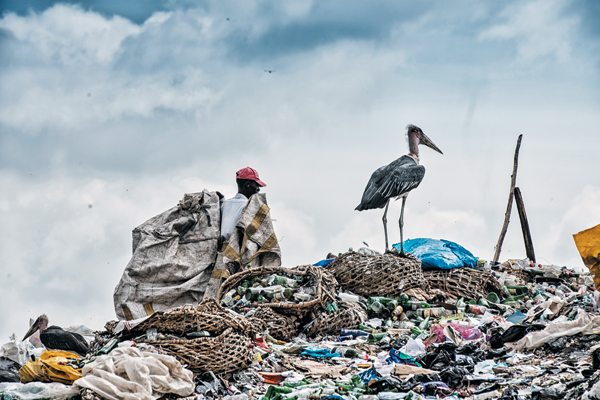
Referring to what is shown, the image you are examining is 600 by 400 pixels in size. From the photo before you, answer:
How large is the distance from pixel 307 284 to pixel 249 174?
2.61 metres

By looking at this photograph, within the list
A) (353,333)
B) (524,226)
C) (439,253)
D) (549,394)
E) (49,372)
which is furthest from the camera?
(524,226)

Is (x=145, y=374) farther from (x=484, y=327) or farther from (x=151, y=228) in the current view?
(x=151, y=228)

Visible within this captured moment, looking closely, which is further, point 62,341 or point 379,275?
point 379,275

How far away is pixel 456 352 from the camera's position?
15.0 ft

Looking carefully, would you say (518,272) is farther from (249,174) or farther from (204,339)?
(204,339)

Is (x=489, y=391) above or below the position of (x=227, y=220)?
below

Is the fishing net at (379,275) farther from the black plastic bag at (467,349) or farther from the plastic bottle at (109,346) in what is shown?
the plastic bottle at (109,346)

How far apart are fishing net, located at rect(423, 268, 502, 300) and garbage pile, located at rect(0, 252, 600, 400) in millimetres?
293

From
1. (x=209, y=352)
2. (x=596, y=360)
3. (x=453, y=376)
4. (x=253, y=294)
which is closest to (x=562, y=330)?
(x=596, y=360)

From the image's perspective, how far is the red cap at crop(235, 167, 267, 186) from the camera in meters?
8.21

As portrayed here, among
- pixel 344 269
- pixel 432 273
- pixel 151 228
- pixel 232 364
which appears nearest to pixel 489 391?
pixel 232 364

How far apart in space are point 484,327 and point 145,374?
3368 millimetres

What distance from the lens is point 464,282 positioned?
7.37 metres

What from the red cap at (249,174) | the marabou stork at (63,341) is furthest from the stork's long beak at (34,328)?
the red cap at (249,174)
